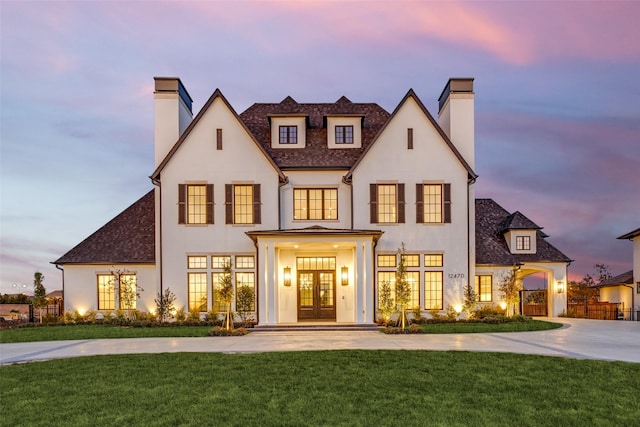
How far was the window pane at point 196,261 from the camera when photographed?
2352cm

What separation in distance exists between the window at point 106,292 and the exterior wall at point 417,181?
12.5 meters

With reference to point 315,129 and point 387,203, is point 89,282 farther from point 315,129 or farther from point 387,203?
point 387,203

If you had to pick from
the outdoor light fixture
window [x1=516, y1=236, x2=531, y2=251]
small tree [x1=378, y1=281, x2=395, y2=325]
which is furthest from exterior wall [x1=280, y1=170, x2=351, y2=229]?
window [x1=516, y1=236, x2=531, y2=251]

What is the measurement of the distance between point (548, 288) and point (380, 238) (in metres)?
12.0

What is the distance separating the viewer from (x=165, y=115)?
24938 millimetres

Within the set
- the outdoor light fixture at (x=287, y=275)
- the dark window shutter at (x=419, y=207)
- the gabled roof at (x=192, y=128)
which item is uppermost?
the gabled roof at (x=192, y=128)

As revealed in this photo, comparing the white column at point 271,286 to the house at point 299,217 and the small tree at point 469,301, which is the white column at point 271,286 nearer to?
the house at point 299,217

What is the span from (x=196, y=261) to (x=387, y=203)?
31.7 feet

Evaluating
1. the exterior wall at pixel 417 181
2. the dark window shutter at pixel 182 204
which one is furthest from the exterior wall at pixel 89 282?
the exterior wall at pixel 417 181

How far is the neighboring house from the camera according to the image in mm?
29794

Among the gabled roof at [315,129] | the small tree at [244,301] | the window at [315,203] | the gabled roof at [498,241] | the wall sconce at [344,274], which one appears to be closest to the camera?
the small tree at [244,301]

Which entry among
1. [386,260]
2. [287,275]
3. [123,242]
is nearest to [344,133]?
[386,260]

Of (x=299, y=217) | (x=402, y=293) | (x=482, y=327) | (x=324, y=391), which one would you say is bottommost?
(x=482, y=327)

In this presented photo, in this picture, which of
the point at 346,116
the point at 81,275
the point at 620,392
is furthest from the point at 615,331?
the point at 81,275
